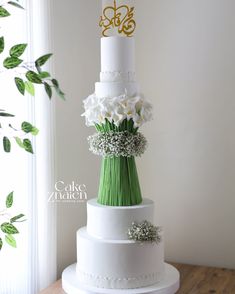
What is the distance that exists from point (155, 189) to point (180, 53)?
0.86 metres

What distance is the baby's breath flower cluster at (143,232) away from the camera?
7.41ft

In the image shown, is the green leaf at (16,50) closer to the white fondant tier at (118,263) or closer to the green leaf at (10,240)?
the green leaf at (10,240)

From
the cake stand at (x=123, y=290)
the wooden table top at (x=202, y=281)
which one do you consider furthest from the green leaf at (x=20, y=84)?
the wooden table top at (x=202, y=281)

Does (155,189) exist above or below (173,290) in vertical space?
above

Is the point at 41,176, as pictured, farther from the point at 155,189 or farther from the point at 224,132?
the point at 224,132

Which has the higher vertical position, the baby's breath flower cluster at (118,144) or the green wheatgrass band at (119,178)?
the baby's breath flower cluster at (118,144)

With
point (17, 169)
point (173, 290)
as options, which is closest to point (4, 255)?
point (17, 169)

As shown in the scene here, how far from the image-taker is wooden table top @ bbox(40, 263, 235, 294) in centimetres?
243

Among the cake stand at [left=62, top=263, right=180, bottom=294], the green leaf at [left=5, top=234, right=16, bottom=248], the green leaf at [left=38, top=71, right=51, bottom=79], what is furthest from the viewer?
the cake stand at [left=62, top=263, right=180, bottom=294]

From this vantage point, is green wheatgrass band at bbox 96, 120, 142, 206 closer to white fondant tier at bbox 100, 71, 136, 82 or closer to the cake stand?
white fondant tier at bbox 100, 71, 136, 82

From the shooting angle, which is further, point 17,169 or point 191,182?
point 191,182

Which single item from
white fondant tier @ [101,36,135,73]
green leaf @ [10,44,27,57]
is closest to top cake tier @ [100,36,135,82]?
white fondant tier @ [101,36,135,73]

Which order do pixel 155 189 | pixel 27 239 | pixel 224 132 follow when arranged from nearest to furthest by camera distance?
pixel 27 239
pixel 224 132
pixel 155 189

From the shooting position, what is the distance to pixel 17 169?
89.0 inches
